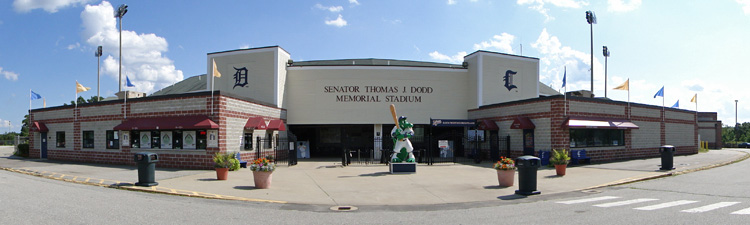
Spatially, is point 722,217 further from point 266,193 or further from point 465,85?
point 465,85

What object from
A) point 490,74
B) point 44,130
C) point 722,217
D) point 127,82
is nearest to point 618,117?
point 490,74

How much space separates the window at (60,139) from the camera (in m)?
25.6

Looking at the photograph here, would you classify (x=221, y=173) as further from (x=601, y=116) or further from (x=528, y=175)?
(x=601, y=116)

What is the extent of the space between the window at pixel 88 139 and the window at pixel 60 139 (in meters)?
2.64

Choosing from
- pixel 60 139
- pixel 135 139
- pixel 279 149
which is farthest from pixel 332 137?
pixel 60 139

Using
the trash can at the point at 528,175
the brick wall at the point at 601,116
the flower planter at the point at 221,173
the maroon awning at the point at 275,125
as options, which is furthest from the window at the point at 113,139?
the brick wall at the point at 601,116

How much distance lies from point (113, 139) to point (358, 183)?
596 inches

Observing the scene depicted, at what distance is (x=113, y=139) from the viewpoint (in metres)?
22.5

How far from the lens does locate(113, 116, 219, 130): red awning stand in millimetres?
19156

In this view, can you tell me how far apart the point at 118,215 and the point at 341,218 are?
4.35m

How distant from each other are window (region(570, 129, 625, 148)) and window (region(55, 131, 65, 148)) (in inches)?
1119

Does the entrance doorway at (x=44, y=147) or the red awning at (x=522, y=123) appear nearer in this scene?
the red awning at (x=522, y=123)

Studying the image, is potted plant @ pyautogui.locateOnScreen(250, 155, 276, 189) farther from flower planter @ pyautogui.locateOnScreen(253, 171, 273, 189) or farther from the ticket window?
the ticket window

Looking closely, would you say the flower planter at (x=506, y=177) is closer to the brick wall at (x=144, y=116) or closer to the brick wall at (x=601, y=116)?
the brick wall at (x=601, y=116)
